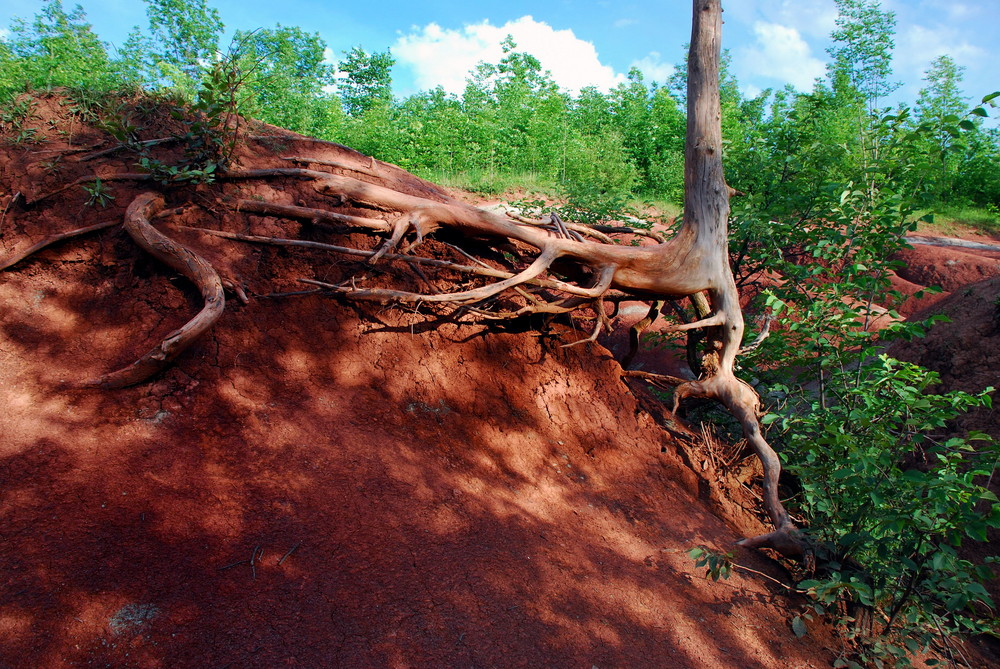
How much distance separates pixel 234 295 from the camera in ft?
12.8

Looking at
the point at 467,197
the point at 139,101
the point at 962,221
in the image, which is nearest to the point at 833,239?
the point at 139,101

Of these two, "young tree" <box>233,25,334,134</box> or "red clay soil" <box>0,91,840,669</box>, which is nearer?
"red clay soil" <box>0,91,840,669</box>

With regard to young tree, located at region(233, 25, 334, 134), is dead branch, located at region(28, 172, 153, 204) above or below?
below

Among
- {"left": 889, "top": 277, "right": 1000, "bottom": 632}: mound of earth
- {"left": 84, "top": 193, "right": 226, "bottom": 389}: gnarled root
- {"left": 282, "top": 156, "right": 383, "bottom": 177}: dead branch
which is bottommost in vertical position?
{"left": 889, "top": 277, "right": 1000, "bottom": 632}: mound of earth

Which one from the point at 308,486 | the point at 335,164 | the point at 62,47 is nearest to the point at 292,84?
the point at 62,47

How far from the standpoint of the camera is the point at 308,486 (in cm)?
317

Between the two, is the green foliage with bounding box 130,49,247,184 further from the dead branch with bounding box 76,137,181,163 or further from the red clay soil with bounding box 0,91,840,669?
the red clay soil with bounding box 0,91,840,669

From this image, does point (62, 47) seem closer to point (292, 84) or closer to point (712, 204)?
point (292, 84)

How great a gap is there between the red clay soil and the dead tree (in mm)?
204

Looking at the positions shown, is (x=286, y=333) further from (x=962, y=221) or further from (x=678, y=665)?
(x=962, y=221)

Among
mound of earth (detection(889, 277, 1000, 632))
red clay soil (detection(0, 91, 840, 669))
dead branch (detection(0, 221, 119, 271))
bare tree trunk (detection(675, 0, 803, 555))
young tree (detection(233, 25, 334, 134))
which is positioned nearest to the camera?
red clay soil (detection(0, 91, 840, 669))

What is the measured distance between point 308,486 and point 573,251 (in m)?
2.97

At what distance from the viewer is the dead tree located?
4.36m

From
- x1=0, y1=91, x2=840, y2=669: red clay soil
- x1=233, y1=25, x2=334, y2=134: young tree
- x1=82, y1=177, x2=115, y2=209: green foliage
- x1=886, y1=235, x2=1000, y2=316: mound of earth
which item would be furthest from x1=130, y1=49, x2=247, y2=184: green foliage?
x1=886, y1=235, x2=1000, y2=316: mound of earth
